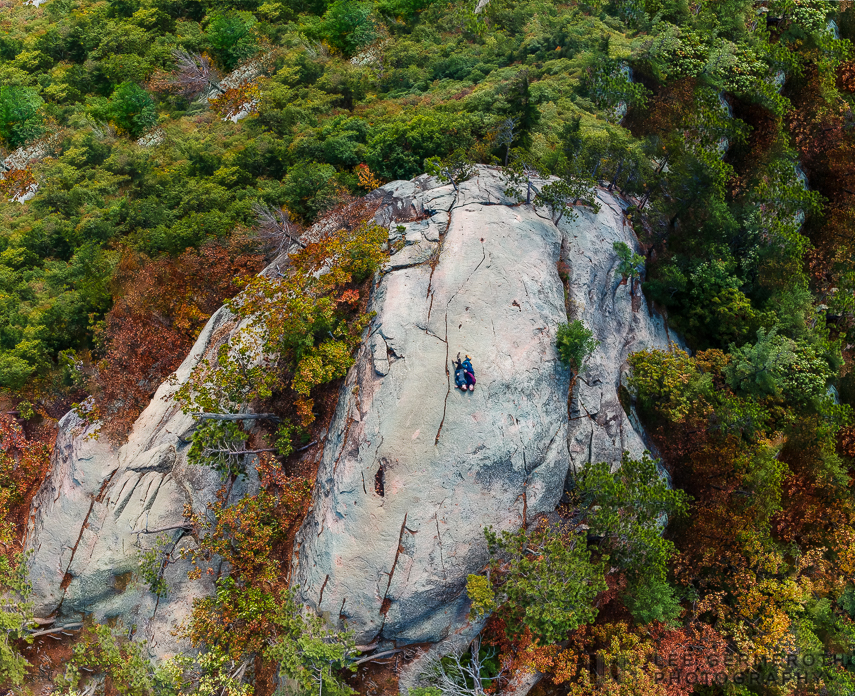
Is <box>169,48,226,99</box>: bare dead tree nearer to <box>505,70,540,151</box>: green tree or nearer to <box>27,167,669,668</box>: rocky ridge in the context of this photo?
<box>505,70,540,151</box>: green tree

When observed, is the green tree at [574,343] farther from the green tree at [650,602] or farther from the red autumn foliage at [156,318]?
the red autumn foliage at [156,318]

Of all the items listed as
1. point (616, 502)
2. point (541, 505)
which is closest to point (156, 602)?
point (541, 505)

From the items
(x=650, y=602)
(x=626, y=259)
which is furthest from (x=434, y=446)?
(x=626, y=259)

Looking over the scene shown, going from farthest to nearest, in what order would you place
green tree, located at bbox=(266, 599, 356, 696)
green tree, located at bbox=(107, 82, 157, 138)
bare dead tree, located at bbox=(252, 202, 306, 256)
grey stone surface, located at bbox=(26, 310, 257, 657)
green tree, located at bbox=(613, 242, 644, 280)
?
green tree, located at bbox=(107, 82, 157, 138) < bare dead tree, located at bbox=(252, 202, 306, 256) < green tree, located at bbox=(613, 242, 644, 280) < grey stone surface, located at bbox=(26, 310, 257, 657) < green tree, located at bbox=(266, 599, 356, 696)

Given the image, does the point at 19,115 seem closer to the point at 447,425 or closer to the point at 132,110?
the point at 132,110

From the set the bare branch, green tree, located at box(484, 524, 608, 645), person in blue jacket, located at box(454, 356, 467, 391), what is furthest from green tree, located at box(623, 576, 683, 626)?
the bare branch

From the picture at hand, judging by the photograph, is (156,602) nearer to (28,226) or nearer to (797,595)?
(797,595)
